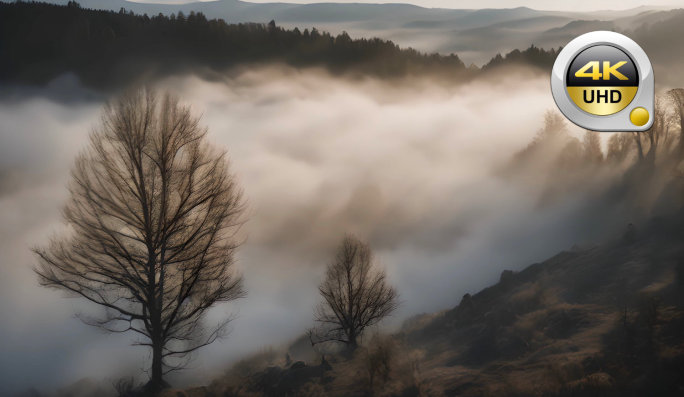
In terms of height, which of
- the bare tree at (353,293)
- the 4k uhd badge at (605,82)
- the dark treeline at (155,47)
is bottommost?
the bare tree at (353,293)

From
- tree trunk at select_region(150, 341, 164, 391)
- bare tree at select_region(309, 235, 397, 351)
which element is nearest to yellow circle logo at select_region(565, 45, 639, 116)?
bare tree at select_region(309, 235, 397, 351)

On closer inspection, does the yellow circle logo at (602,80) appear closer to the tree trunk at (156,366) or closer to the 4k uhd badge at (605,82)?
the 4k uhd badge at (605,82)

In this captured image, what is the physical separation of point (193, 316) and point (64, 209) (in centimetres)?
537

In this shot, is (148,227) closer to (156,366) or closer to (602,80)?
(156,366)

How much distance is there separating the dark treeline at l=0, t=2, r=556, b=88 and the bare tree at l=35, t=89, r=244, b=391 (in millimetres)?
95979

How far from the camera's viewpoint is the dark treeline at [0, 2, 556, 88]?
111 m

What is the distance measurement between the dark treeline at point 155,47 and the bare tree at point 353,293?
9012 cm

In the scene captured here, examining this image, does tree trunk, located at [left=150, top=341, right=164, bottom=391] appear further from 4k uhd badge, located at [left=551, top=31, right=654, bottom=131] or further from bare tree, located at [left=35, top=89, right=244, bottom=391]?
4k uhd badge, located at [left=551, top=31, right=654, bottom=131]

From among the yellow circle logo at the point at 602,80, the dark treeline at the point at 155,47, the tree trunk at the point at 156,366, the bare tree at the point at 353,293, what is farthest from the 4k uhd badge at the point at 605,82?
the dark treeline at the point at 155,47

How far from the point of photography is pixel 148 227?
13656 mm

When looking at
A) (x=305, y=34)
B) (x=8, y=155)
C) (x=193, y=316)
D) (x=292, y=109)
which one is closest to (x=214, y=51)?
(x=305, y=34)

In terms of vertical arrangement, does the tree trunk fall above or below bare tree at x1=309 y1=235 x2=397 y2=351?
below

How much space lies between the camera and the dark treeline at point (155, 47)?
11056cm

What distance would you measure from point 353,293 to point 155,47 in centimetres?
13650
